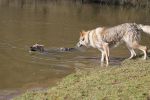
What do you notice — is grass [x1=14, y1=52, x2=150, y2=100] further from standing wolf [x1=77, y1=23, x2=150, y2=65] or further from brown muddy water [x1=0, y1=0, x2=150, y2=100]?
standing wolf [x1=77, y1=23, x2=150, y2=65]

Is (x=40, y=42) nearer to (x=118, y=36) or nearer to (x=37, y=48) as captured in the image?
(x=37, y=48)

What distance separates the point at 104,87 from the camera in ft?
32.7

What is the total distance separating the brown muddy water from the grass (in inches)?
50.9

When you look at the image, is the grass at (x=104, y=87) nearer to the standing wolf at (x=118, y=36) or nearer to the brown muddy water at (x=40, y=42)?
the brown muddy water at (x=40, y=42)

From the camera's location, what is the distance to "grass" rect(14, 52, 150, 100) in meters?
9.09

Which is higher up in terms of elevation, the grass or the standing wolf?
the standing wolf

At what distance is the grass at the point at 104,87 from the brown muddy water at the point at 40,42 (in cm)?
129

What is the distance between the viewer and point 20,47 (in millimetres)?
19062

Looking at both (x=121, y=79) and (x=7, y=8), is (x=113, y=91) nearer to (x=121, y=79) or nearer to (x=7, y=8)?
(x=121, y=79)

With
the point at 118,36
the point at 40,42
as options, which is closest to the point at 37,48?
the point at 40,42

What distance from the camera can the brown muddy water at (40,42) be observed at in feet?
44.1

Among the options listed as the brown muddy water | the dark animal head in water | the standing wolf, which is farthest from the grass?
the dark animal head in water

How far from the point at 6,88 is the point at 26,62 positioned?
3.78m

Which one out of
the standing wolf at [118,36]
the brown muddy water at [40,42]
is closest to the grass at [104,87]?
the brown muddy water at [40,42]
